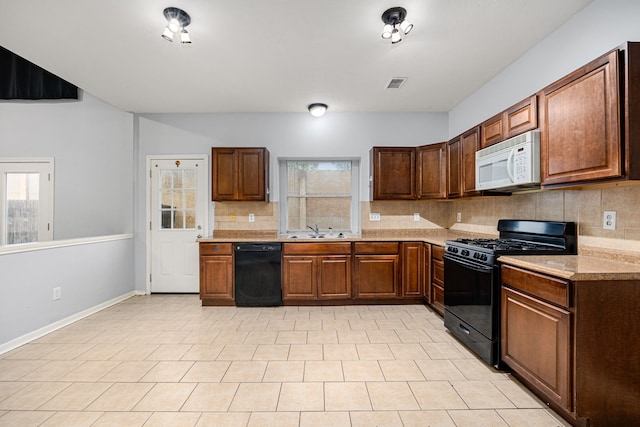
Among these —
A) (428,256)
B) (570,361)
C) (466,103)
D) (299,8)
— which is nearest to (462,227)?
(428,256)

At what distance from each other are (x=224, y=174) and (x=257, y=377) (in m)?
2.61

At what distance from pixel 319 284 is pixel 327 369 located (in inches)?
60.3

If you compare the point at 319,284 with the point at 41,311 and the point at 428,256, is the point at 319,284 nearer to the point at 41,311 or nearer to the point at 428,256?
the point at 428,256

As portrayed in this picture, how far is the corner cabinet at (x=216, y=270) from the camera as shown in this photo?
384 cm

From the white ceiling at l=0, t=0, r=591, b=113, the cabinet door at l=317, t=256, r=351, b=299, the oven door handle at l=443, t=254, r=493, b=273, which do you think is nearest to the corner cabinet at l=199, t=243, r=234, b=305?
the cabinet door at l=317, t=256, r=351, b=299

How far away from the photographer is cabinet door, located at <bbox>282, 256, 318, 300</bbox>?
3.84m

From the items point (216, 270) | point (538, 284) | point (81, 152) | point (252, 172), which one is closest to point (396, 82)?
point (252, 172)

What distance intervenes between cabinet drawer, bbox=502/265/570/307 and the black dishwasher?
2.46 meters

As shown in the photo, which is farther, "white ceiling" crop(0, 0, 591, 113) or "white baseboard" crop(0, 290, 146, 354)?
"white baseboard" crop(0, 290, 146, 354)

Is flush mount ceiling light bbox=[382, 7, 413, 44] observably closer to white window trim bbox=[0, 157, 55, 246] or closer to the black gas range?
the black gas range

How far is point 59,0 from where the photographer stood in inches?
82.9

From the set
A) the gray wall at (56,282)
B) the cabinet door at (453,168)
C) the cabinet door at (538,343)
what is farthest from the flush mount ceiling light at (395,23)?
the gray wall at (56,282)

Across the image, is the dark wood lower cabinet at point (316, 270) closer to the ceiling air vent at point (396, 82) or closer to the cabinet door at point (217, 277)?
the cabinet door at point (217, 277)

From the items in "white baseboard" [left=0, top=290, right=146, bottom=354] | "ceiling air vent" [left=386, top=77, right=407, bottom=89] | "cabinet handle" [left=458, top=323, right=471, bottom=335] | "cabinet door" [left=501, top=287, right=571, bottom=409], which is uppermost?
"ceiling air vent" [left=386, top=77, right=407, bottom=89]
